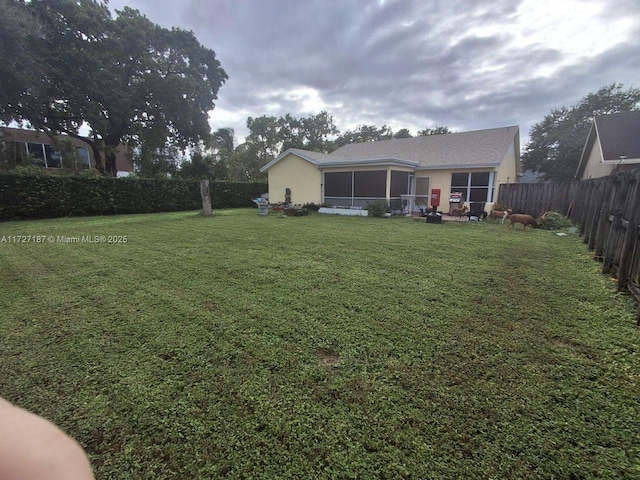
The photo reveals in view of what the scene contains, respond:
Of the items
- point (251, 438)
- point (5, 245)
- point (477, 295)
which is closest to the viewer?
point (251, 438)

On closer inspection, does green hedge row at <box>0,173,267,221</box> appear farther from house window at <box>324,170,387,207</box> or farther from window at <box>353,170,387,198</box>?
window at <box>353,170,387,198</box>

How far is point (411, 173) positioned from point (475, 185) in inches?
119

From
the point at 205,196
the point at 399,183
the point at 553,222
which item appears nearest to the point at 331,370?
the point at 553,222

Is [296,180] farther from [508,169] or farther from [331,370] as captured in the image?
[331,370]

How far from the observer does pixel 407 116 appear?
2634 centimetres

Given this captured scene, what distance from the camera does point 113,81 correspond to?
692 inches

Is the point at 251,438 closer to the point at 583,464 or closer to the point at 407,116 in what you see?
the point at 583,464

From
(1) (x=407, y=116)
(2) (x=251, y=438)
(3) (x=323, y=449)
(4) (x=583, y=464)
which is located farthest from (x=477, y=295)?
(1) (x=407, y=116)

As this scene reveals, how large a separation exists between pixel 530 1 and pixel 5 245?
563 inches

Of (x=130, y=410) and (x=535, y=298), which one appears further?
(x=535, y=298)

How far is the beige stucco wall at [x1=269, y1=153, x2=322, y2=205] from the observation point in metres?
15.4

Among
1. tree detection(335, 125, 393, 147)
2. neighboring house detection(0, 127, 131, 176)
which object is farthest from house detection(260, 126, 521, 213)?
tree detection(335, 125, 393, 147)

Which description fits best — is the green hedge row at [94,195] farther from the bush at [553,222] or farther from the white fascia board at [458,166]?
the bush at [553,222]

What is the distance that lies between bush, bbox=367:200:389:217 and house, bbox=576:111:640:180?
368 inches
